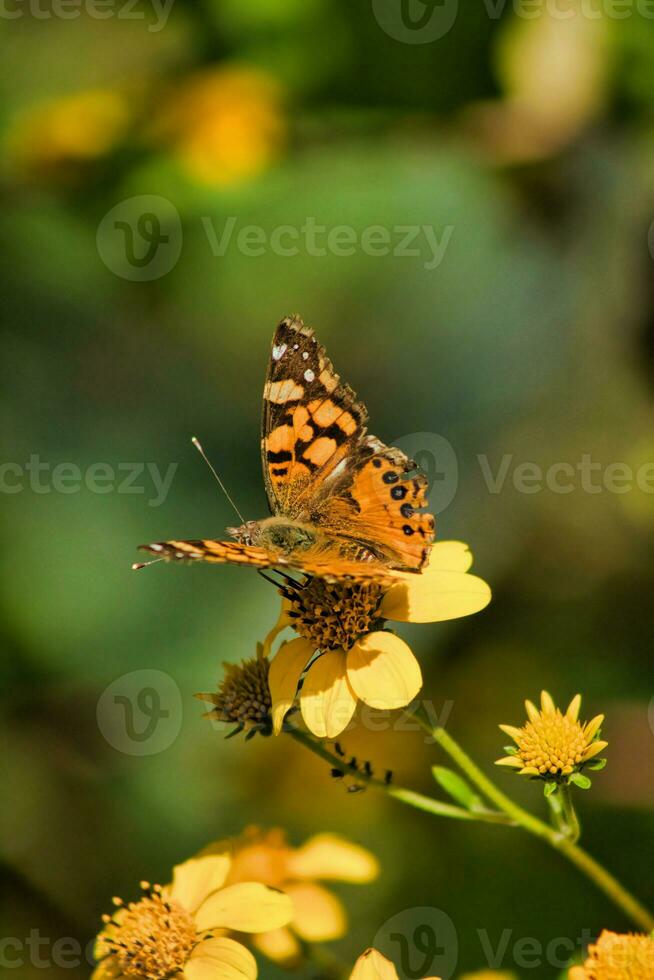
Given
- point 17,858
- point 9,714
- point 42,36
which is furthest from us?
point 42,36

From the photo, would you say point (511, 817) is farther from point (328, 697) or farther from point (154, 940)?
point (154, 940)

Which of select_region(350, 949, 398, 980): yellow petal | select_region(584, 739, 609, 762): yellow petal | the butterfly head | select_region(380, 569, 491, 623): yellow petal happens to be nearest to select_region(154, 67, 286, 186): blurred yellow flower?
the butterfly head

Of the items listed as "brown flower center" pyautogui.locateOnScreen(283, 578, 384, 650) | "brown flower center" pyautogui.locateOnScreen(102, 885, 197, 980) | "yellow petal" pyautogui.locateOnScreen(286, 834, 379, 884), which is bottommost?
"brown flower center" pyautogui.locateOnScreen(102, 885, 197, 980)

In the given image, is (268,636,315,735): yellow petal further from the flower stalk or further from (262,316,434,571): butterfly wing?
(262,316,434,571): butterfly wing

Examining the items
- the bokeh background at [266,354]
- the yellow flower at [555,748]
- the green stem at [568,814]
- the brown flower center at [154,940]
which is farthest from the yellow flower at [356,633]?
the bokeh background at [266,354]

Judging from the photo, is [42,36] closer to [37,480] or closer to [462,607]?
[37,480]

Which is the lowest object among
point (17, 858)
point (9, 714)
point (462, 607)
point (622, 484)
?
point (17, 858)

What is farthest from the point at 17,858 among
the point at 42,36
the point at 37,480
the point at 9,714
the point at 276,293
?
the point at 42,36

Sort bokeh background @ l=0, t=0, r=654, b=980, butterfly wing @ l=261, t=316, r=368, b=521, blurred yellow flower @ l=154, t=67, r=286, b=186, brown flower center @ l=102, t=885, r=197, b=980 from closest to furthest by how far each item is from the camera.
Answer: brown flower center @ l=102, t=885, r=197, b=980
butterfly wing @ l=261, t=316, r=368, b=521
bokeh background @ l=0, t=0, r=654, b=980
blurred yellow flower @ l=154, t=67, r=286, b=186
